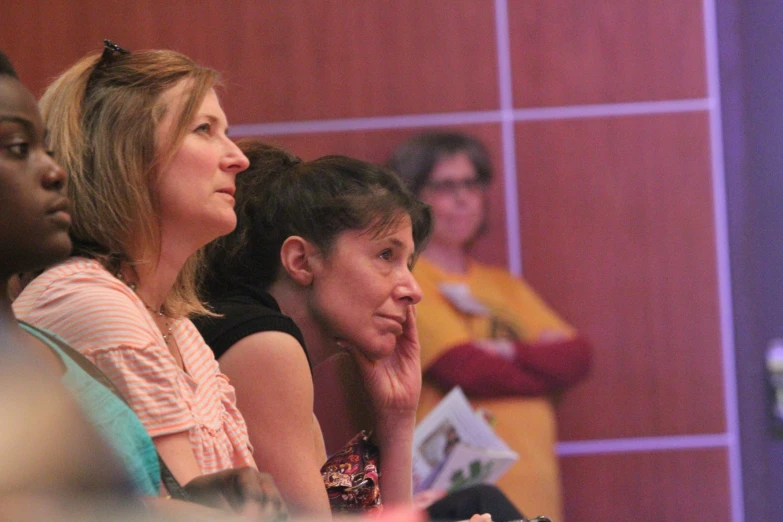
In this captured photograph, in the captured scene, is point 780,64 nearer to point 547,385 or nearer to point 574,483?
point 547,385

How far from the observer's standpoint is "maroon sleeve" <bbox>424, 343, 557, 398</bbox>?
306 cm

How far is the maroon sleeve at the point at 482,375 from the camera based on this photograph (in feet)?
10.0

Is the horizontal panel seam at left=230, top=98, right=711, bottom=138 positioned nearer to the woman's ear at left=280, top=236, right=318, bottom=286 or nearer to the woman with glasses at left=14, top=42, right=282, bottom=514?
the woman's ear at left=280, top=236, right=318, bottom=286

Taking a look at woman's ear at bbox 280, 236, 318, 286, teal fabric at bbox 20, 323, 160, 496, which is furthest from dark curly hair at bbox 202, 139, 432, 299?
teal fabric at bbox 20, 323, 160, 496

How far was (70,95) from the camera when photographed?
1.35m

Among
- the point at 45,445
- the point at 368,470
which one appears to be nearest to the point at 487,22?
the point at 368,470

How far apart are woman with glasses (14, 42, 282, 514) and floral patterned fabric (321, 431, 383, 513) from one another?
0.95 ft

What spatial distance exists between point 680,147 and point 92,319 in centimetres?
237

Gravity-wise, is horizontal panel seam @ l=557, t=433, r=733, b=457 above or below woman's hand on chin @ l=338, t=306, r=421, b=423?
below

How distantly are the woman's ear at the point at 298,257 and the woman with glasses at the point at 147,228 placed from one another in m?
0.24

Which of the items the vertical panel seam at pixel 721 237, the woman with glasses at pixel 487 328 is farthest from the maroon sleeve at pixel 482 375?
the vertical panel seam at pixel 721 237

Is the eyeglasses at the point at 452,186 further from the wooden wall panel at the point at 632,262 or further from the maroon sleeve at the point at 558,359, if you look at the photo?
the maroon sleeve at the point at 558,359

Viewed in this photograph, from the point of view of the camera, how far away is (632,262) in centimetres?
319

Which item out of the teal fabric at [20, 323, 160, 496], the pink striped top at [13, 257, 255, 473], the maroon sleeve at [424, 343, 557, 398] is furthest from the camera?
the maroon sleeve at [424, 343, 557, 398]
